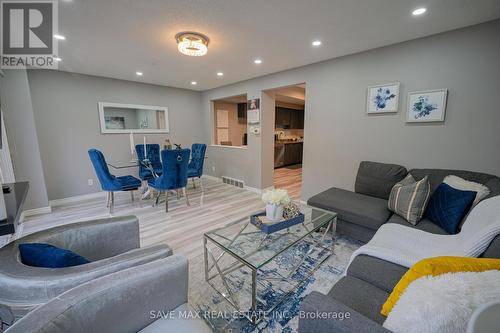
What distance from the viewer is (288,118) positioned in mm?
8086

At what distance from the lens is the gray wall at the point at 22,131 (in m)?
3.00

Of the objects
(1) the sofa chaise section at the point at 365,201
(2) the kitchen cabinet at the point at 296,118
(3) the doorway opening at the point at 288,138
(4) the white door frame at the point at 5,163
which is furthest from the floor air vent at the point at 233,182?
(2) the kitchen cabinet at the point at 296,118

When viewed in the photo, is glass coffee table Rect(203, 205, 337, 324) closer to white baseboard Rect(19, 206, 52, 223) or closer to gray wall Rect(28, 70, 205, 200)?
white baseboard Rect(19, 206, 52, 223)

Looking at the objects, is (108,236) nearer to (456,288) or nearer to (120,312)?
(120,312)

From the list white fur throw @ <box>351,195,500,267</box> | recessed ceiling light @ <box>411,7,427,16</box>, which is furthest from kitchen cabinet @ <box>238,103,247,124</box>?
white fur throw @ <box>351,195,500,267</box>

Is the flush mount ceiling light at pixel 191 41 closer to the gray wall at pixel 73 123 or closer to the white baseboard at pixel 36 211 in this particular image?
the gray wall at pixel 73 123

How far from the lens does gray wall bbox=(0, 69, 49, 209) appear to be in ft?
9.85

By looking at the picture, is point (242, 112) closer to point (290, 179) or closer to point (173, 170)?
point (290, 179)

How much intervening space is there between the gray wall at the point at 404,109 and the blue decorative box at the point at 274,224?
1.63m

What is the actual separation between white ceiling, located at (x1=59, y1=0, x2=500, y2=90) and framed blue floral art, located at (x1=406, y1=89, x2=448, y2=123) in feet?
2.16

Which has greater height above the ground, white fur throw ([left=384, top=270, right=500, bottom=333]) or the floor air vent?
white fur throw ([left=384, top=270, right=500, bottom=333])

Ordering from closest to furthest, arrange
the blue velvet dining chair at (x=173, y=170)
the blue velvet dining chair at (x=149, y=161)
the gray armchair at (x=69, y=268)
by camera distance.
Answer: the gray armchair at (x=69, y=268), the blue velvet dining chair at (x=173, y=170), the blue velvet dining chair at (x=149, y=161)

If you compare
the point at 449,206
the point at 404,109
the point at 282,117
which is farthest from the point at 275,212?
the point at 282,117

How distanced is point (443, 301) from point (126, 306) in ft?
3.91
